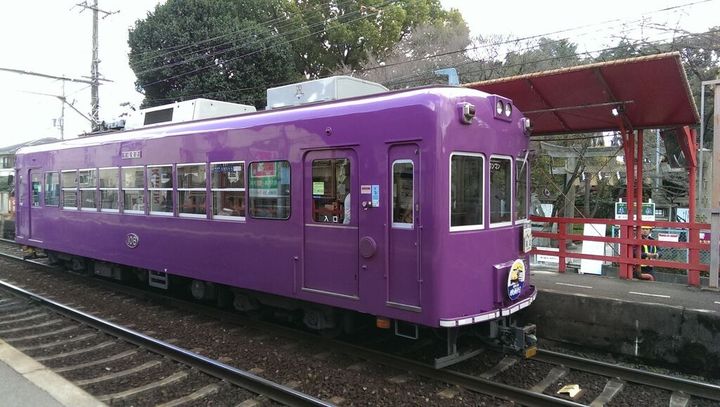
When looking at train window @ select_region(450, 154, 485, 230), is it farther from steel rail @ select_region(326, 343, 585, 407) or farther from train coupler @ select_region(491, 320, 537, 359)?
steel rail @ select_region(326, 343, 585, 407)

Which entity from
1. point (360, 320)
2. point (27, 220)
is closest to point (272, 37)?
point (27, 220)

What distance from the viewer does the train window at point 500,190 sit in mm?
5918

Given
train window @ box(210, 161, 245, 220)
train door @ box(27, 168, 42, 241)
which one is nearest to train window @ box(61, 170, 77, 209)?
train door @ box(27, 168, 42, 241)

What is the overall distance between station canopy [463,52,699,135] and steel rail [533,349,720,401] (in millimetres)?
3963

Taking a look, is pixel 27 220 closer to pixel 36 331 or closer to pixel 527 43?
pixel 36 331

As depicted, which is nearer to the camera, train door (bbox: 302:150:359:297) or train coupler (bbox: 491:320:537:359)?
train coupler (bbox: 491:320:537:359)

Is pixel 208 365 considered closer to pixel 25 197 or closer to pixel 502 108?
pixel 502 108

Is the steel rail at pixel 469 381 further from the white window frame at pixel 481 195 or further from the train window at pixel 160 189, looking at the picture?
the train window at pixel 160 189

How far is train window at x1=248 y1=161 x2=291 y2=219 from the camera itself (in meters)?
6.65

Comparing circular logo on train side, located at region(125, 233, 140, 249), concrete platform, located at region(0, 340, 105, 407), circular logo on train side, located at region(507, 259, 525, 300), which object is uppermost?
circular logo on train side, located at region(125, 233, 140, 249)

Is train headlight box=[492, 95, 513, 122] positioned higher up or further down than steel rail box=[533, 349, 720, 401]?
higher up

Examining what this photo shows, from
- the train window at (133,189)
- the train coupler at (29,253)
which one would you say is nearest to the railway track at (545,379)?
the train window at (133,189)

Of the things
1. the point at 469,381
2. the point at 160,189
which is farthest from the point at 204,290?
the point at 469,381

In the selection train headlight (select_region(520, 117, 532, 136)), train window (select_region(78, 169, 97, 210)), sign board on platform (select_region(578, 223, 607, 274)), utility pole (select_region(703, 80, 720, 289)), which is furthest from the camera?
sign board on platform (select_region(578, 223, 607, 274))
